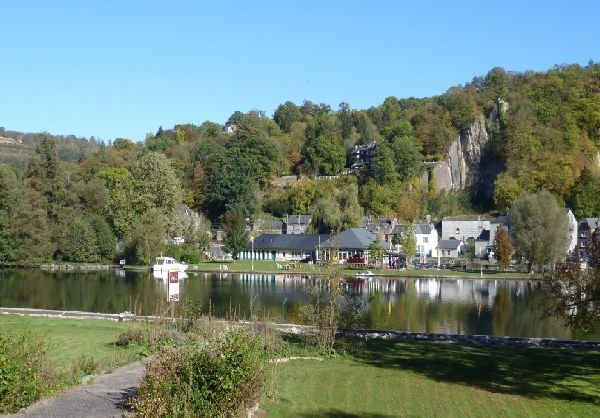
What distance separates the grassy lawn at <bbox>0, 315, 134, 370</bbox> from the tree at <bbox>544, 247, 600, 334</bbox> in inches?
452

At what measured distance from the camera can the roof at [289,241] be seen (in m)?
79.6

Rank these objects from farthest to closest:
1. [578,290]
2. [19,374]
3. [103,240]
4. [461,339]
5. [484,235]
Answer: [484,235] → [103,240] → [461,339] → [578,290] → [19,374]

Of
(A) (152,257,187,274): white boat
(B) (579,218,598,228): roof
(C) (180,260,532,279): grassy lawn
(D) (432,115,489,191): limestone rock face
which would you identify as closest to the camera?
(A) (152,257,187,274): white boat

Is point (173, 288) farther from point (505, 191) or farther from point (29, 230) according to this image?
point (505, 191)

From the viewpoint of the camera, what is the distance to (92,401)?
11.5 m

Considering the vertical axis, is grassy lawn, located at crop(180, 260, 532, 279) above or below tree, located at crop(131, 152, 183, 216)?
below

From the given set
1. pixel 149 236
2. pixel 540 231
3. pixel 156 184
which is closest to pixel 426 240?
pixel 540 231

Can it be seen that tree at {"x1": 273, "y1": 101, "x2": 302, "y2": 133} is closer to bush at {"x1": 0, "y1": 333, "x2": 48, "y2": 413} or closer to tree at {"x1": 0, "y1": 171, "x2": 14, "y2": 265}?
tree at {"x1": 0, "y1": 171, "x2": 14, "y2": 265}

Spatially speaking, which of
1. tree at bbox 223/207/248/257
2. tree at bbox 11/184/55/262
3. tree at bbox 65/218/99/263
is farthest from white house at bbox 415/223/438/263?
tree at bbox 11/184/55/262

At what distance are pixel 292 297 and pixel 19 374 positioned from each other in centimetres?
3226

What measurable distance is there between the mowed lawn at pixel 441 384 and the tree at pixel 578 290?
1.33 m

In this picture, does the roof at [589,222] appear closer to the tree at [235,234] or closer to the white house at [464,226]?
the white house at [464,226]

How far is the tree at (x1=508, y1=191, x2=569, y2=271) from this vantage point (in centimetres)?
6197

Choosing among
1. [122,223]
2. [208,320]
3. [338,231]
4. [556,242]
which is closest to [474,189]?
[338,231]
